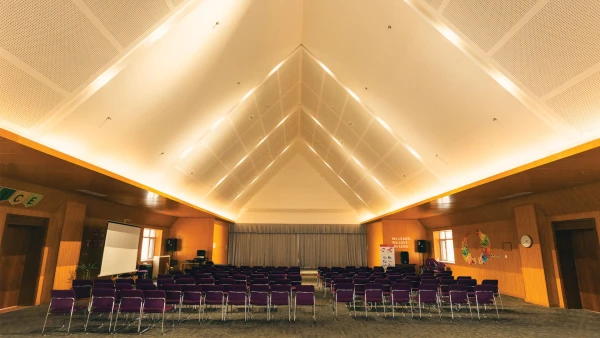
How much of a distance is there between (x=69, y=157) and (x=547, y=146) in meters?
10.0

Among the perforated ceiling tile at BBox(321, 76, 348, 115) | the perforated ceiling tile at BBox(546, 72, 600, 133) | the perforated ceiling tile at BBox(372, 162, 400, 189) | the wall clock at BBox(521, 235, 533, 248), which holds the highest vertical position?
the perforated ceiling tile at BBox(321, 76, 348, 115)

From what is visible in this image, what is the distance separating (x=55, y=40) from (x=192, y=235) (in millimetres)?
15882

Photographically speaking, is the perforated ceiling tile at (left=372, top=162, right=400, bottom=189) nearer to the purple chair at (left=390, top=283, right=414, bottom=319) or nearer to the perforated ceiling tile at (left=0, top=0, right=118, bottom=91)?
the purple chair at (left=390, top=283, right=414, bottom=319)

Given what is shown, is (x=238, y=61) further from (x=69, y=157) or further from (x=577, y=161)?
(x=577, y=161)

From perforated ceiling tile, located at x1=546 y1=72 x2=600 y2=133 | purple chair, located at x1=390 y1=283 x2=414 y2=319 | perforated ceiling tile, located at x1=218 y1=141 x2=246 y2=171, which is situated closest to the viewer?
perforated ceiling tile, located at x1=546 y1=72 x2=600 y2=133

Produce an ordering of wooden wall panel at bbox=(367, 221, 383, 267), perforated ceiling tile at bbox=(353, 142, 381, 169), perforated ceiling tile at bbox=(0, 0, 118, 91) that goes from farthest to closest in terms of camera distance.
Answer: wooden wall panel at bbox=(367, 221, 383, 267) → perforated ceiling tile at bbox=(353, 142, 381, 169) → perforated ceiling tile at bbox=(0, 0, 118, 91)

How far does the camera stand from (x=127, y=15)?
16.6 feet

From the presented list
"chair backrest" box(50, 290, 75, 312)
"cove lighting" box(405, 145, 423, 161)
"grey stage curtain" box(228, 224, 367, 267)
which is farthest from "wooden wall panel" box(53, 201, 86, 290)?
"grey stage curtain" box(228, 224, 367, 267)

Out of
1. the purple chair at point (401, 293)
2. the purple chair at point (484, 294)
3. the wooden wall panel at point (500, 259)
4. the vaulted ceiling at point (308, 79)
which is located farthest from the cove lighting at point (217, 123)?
the wooden wall panel at point (500, 259)

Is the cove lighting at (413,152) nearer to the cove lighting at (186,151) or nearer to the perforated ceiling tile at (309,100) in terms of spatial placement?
the perforated ceiling tile at (309,100)

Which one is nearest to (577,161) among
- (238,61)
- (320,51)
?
(320,51)

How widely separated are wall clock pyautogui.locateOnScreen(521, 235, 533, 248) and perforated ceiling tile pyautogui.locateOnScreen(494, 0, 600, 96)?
7.25 metres

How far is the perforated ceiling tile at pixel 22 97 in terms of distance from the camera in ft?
15.4

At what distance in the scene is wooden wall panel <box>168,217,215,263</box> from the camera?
61.6 ft
